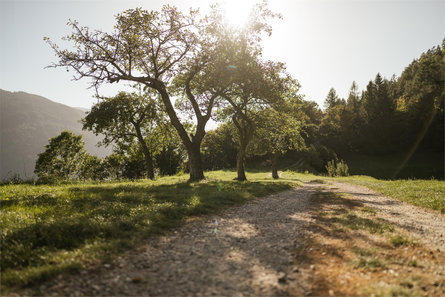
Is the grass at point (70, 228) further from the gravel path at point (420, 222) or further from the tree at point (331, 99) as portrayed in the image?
the tree at point (331, 99)

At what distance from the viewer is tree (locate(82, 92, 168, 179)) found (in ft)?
100

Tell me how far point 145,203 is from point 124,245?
4295mm

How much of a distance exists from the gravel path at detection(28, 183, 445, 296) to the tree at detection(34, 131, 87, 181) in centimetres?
5244

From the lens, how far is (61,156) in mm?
53719

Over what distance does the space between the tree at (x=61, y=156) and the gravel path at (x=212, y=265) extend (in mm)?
52440

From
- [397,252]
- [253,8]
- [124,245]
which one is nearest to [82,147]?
[253,8]

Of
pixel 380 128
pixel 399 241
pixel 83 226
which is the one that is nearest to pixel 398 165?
pixel 380 128

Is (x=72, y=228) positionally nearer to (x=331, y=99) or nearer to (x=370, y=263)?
(x=370, y=263)

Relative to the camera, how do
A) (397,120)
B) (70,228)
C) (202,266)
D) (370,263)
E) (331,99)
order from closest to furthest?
(202,266), (370,263), (70,228), (397,120), (331,99)

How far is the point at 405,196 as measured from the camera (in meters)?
13.7

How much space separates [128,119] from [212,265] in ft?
104

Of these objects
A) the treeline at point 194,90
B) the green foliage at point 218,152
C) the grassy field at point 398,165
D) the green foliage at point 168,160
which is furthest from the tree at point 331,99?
the treeline at point 194,90

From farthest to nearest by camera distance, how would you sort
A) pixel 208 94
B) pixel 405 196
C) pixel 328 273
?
pixel 208 94 → pixel 405 196 → pixel 328 273

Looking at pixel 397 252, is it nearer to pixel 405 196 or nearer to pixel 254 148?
pixel 405 196
